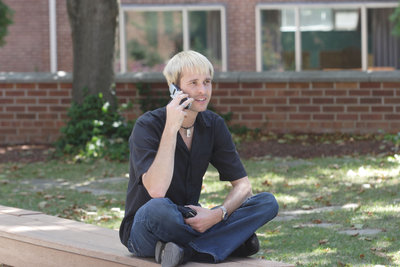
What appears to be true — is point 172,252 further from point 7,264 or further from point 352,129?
point 352,129

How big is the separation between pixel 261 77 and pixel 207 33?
727 cm

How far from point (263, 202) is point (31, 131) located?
29.1ft

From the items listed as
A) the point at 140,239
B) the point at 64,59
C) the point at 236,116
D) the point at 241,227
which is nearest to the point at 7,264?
the point at 140,239

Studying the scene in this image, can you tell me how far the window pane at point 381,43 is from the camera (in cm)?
1895

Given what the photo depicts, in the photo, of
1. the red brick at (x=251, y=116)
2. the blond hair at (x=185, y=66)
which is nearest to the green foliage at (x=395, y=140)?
the red brick at (x=251, y=116)

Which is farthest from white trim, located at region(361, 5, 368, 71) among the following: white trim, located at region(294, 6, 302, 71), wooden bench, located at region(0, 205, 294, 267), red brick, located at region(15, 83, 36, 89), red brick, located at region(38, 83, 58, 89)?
wooden bench, located at region(0, 205, 294, 267)

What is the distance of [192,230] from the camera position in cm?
411

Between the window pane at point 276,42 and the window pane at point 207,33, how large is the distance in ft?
3.58

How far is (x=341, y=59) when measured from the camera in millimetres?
18922

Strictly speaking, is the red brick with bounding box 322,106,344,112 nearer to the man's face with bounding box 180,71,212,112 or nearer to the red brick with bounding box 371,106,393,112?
the red brick with bounding box 371,106,393,112

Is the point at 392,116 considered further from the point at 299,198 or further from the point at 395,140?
the point at 299,198

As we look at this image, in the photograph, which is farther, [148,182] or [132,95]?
[132,95]

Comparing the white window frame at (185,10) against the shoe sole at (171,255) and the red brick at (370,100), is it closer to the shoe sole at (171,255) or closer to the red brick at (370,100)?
the red brick at (370,100)

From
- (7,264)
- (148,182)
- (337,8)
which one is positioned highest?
(337,8)
